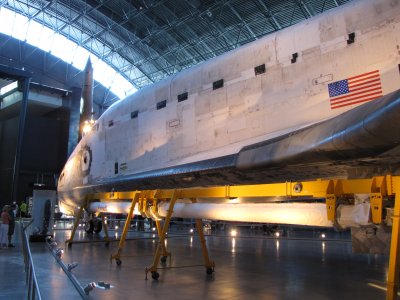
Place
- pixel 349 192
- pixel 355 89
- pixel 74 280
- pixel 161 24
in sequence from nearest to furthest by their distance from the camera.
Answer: pixel 349 192 → pixel 355 89 → pixel 74 280 → pixel 161 24

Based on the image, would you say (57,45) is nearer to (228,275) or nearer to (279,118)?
(279,118)

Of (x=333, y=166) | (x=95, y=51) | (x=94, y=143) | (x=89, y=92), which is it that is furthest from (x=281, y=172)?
(x=95, y=51)

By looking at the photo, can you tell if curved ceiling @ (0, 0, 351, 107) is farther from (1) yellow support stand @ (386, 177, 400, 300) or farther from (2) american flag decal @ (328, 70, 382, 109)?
(1) yellow support stand @ (386, 177, 400, 300)

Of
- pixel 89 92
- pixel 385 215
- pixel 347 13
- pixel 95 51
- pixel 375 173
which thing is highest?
pixel 95 51

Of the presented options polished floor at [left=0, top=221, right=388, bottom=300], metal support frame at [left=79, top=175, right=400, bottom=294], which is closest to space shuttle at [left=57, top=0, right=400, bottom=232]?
metal support frame at [left=79, top=175, right=400, bottom=294]

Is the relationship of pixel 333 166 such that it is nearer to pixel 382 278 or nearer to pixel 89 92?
pixel 382 278

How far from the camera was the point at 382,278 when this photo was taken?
18.8 feet

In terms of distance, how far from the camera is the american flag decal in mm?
4805

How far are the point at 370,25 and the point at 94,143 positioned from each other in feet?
27.4

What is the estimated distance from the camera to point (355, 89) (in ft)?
16.4

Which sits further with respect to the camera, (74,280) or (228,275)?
(228,275)

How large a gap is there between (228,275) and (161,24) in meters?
24.8

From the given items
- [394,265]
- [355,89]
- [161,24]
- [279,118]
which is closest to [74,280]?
[279,118]

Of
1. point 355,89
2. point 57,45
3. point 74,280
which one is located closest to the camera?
point 355,89
